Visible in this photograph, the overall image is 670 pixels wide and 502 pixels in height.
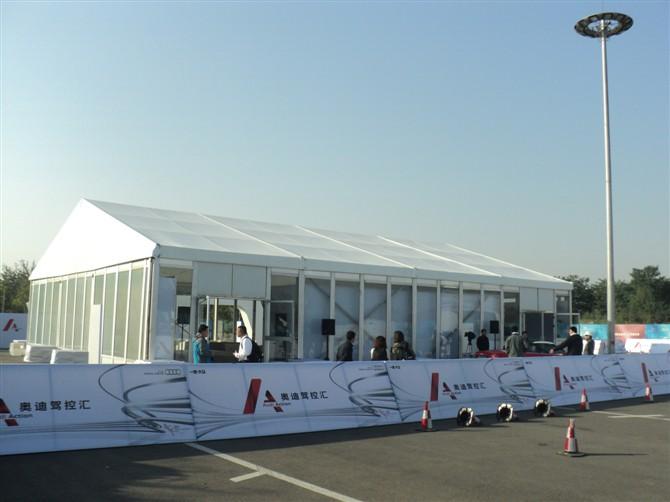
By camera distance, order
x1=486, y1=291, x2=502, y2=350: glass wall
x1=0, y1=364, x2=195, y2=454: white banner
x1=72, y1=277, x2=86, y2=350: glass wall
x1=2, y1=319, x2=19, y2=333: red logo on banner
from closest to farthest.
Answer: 1. x1=0, y1=364, x2=195, y2=454: white banner
2. x1=72, y1=277, x2=86, y2=350: glass wall
3. x1=486, y1=291, x2=502, y2=350: glass wall
4. x1=2, y1=319, x2=19, y2=333: red logo on banner

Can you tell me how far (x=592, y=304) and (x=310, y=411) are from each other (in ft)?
270

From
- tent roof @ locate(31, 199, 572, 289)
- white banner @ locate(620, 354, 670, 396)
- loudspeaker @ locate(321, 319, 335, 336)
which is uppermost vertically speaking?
tent roof @ locate(31, 199, 572, 289)

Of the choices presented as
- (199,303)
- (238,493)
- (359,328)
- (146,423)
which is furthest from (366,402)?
(359,328)

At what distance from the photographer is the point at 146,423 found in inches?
417

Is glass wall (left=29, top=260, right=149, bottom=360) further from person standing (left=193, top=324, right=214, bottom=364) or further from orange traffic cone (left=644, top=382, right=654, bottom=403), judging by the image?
orange traffic cone (left=644, top=382, right=654, bottom=403)

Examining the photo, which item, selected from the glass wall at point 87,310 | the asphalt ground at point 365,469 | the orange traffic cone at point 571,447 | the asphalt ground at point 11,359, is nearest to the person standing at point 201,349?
the asphalt ground at point 365,469

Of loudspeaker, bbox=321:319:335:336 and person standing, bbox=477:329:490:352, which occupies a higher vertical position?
loudspeaker, bbox=321:319:335:336

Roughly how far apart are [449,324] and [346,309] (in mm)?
5146

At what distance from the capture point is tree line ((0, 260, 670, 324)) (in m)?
71.1

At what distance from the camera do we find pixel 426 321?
24.7m

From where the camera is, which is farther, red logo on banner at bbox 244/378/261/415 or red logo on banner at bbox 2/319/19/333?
red logo on banner at bbox 2/319/19/333

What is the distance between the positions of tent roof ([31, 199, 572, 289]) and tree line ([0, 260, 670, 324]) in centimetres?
4632

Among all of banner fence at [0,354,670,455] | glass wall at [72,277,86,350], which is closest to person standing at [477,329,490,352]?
banner fence at [0,354,670,455]

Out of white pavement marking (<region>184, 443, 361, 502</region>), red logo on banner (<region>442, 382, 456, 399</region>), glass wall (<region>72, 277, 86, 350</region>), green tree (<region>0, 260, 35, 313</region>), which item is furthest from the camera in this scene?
green tree (<region>0, 260, 35, 313</region>)
